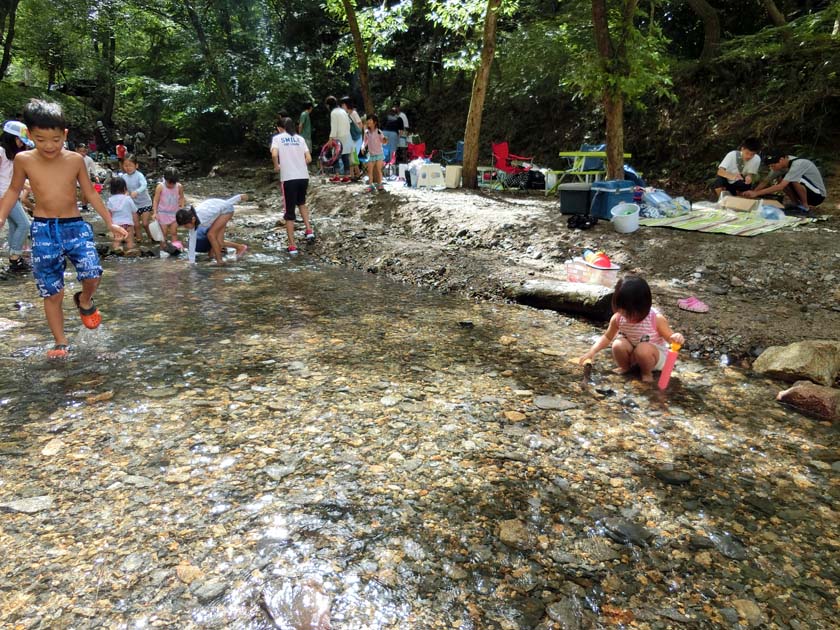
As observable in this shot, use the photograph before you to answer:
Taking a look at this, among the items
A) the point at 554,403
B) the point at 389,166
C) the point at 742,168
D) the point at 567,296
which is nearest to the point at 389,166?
the point at 389,166

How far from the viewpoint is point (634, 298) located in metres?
3.87

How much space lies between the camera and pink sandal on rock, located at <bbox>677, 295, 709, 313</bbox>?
5.41 m

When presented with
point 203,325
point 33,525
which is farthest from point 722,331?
point 33,525

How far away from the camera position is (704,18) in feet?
41.0

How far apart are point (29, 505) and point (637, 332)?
3.83m

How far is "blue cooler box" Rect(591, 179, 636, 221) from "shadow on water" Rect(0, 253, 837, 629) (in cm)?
353

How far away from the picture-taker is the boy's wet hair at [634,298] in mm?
3873

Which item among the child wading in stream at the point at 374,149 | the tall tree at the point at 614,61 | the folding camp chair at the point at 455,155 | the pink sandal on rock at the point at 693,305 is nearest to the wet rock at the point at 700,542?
the pink sandal on rock at the point at 693,305

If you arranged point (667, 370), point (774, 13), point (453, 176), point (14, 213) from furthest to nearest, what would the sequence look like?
point (453, 176) → point (774, 13) → point (14, 213) → point (667, 370)

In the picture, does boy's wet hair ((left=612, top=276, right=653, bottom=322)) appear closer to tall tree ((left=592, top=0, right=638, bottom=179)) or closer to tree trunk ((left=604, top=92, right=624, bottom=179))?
tall tree ((left=592, top=0, right=638, bottom=179))

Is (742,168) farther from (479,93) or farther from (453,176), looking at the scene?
(453,176)

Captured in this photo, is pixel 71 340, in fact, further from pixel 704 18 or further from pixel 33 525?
pixel 704 18

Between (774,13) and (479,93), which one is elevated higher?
(774,13)

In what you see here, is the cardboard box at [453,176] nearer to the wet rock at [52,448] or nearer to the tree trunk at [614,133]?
the tree trunk at [614,133]
